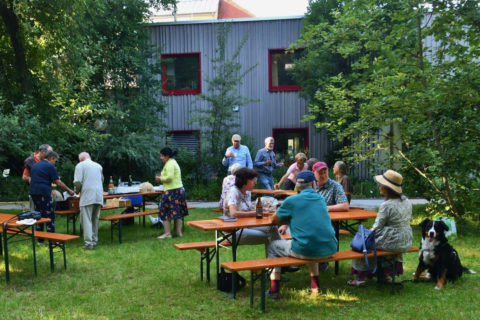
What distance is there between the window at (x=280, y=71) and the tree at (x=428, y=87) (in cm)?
897

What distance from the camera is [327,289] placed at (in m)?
5.63

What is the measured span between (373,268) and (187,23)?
15.1m

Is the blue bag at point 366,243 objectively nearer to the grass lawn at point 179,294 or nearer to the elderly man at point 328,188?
the grass lawn at point 179,294

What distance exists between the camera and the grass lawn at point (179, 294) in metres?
4.90

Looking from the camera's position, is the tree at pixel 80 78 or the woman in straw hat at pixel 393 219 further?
the tree at pixel 80 78

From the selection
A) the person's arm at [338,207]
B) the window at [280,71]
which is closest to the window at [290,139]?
the window at [280,71]

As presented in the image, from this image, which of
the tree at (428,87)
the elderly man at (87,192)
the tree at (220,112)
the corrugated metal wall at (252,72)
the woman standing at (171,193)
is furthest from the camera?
the corrugated metal wall at (252,72)

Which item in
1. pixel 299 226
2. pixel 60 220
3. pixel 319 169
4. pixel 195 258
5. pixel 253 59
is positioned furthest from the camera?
pixel 253 59

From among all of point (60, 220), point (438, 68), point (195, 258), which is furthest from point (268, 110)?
point (195, 258)

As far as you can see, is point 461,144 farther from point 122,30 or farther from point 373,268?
point 122,30

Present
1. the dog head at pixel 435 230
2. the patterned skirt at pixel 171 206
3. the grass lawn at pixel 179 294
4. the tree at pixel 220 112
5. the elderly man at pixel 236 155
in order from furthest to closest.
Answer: the tree at pixel 220 112 < the elderly man at pixel 236 155 < the patterned skirt at pixel 171 206 < the dog head at pixel 435 230 < the grass lawn at pixel 179 294

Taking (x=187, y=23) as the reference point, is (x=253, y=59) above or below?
below

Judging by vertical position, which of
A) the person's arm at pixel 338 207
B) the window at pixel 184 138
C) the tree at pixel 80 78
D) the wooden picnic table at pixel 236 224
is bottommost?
the wooden picnic table at pixel 236 224

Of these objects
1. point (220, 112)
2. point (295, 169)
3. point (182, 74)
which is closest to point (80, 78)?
point (220, 112)
